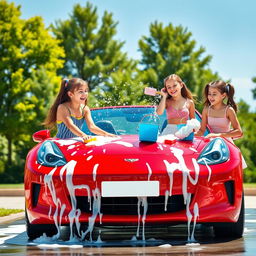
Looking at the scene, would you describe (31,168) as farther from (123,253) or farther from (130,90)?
(130,90)

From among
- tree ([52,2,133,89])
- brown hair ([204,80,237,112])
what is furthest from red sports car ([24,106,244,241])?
tree ([52,2,133,89])

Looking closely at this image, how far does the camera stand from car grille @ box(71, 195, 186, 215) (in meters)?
5.84

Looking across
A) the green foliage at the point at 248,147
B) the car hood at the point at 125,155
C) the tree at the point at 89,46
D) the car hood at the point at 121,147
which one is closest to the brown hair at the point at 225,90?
the car hood at the point at 121,147

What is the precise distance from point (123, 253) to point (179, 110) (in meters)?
2.18

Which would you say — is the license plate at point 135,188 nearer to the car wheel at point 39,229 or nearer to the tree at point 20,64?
the car wheel at point 39,229

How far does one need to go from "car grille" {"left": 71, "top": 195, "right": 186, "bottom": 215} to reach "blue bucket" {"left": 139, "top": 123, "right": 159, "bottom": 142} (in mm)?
592

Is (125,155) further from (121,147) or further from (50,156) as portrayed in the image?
(50,156)

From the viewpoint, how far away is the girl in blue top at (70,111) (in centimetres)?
698

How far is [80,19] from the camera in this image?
2014 inches

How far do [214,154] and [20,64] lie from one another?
32.6 m

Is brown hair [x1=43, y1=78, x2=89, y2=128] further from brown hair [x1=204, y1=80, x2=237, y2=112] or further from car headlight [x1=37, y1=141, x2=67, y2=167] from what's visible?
brown hair [x1=204, y1=80, x2=237, y2=112]

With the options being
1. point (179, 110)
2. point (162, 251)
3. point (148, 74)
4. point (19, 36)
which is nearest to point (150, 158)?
point (162, 251)

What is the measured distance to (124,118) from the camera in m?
7.39

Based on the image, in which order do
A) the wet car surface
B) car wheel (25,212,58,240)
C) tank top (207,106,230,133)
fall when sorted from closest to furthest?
the wet car surface, car wheel (25,212,58,240), tank top (207,106,230,133)
